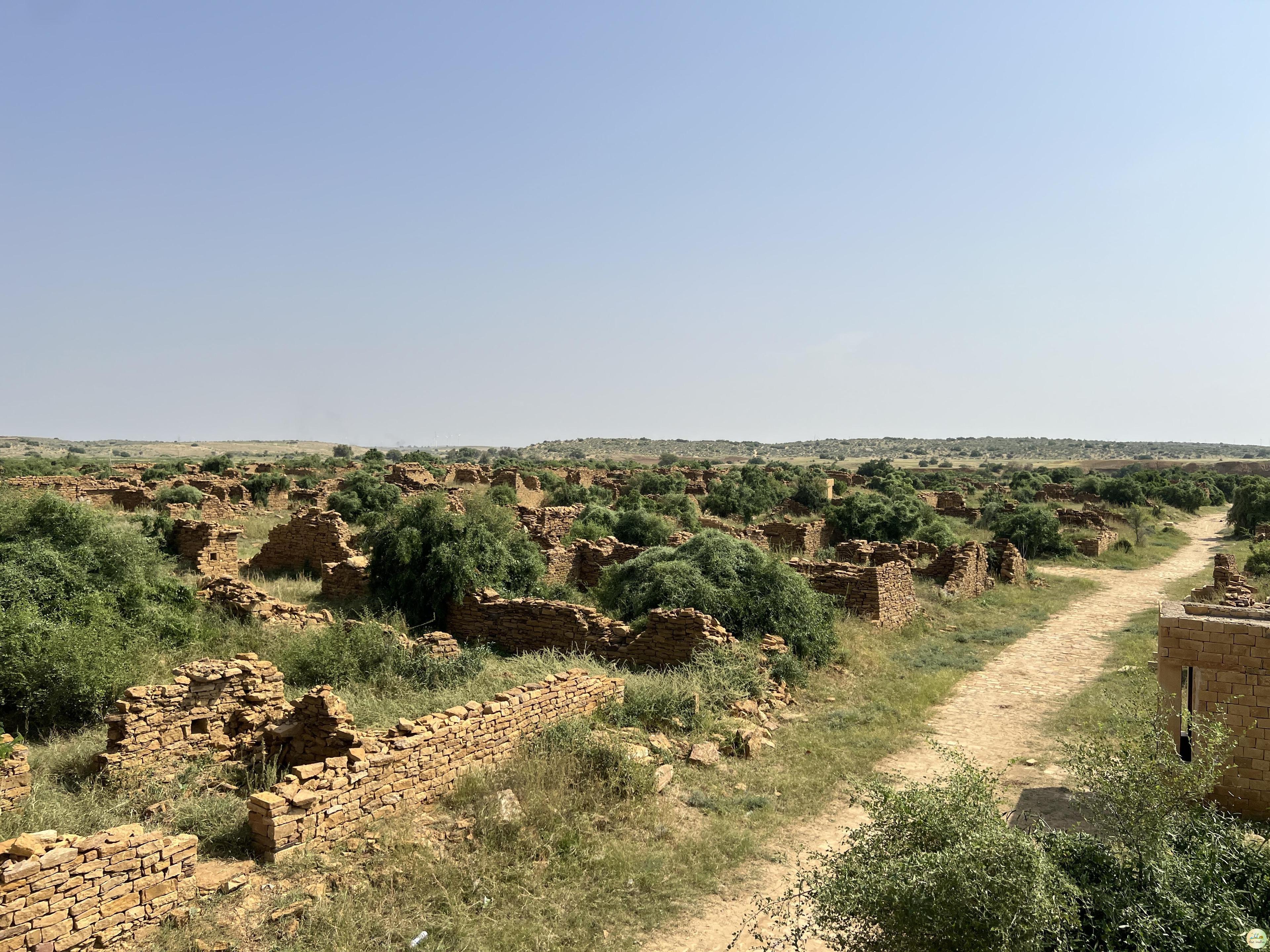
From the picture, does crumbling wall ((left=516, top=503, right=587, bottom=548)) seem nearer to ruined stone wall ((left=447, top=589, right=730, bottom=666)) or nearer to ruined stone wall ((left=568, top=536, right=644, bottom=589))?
ruined stone wall ((left=568, top=536, right=644, bottom=589))

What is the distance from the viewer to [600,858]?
6383 millimetres

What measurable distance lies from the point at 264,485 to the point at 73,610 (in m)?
22.0

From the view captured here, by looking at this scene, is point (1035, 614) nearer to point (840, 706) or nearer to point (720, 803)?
point (840, 706)

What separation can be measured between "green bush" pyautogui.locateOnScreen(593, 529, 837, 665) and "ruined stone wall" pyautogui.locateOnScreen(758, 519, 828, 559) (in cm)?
838

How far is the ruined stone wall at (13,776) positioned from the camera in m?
6.35

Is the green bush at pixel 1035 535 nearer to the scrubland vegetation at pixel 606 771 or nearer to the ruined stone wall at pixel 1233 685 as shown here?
the scrubland vegetation at pixel 606 771

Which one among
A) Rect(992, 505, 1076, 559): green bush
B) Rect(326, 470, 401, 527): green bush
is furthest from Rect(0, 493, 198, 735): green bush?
Rect(992, 505, 1076, 559): green bush

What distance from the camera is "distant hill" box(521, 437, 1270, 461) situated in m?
127

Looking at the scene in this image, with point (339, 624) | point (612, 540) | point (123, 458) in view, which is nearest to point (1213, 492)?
point (612, 540)

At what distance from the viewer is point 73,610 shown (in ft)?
32.3

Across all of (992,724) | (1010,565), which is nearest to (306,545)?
(992,724)

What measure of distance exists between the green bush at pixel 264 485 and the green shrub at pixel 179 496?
3.89m

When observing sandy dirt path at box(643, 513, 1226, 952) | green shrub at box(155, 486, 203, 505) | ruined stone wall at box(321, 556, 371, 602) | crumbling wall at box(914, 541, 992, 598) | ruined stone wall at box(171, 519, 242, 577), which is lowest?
sandy dirt path at box(643, 513, 1226, 952)

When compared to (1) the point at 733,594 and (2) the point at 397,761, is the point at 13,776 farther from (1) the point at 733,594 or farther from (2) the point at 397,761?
(1) the point at 733,594
